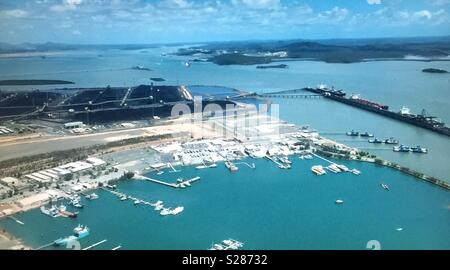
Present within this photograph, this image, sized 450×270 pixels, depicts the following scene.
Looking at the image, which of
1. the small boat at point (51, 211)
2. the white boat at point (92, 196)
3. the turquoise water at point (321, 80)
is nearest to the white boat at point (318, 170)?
the turquoise water at point (321, 80)

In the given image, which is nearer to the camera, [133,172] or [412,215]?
[412,215]

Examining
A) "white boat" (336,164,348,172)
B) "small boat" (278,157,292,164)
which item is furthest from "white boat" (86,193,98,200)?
"white boat" (336,164,348,172)

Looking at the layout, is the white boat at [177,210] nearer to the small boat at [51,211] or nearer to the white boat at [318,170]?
the small boat at [51,211]

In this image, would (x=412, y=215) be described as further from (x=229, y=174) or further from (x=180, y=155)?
(x=180, y=155)

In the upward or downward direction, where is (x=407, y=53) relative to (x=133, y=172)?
upward
